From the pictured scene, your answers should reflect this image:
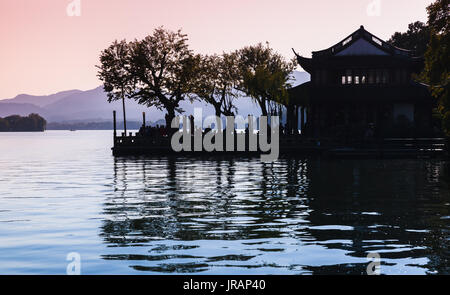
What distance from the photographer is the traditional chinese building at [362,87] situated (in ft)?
194

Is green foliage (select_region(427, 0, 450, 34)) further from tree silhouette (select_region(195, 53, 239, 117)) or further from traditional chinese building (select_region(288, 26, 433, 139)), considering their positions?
tree silhouette (select_region(195, 53, 239, 117))

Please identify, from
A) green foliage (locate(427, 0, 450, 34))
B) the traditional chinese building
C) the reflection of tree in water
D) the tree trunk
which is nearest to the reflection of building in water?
the reflection of tree in water

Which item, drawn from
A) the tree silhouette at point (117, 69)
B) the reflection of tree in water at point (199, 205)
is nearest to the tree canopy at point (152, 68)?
the tree silhouette at point (117, 69)

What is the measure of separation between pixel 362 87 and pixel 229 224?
149 ft

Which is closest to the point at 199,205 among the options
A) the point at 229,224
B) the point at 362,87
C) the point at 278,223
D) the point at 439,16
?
the point at 229,224

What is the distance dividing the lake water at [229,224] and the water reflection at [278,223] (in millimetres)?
28

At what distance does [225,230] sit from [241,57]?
2823 inches

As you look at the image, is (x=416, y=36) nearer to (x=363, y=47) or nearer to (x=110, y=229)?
(x=363, y=47)

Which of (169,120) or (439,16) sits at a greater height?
(439,16)

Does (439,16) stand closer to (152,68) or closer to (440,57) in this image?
(440,57)

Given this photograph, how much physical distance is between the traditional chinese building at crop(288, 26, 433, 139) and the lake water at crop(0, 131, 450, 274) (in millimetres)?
27519

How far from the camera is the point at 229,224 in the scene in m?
16.7

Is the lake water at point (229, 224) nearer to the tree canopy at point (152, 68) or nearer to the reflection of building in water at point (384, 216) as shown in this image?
the reflection of building in water at point (384, 216)
